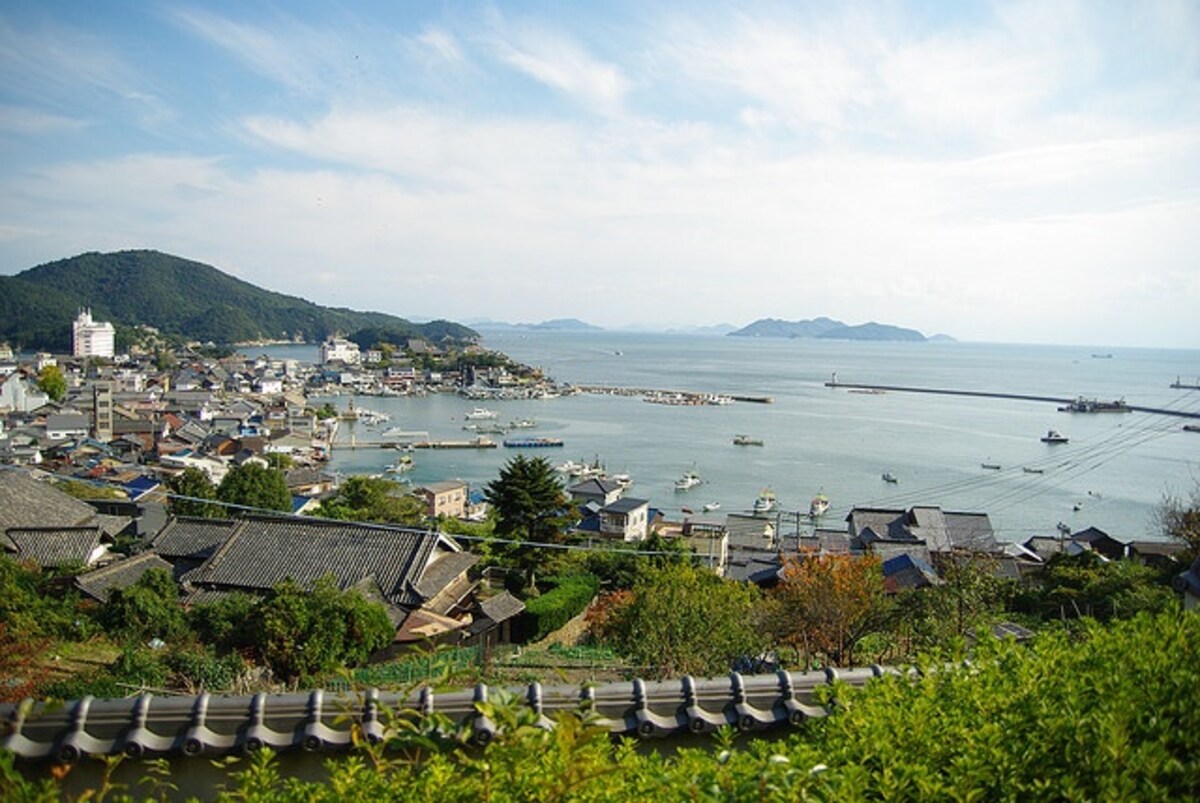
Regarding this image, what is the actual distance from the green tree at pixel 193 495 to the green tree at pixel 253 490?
27 cm

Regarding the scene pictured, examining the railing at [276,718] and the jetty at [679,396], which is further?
the jetty at [679,396]

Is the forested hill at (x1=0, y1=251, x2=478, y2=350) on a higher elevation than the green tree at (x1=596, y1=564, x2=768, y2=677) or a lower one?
higher

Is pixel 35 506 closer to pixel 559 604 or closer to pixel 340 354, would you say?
pixel 559 604

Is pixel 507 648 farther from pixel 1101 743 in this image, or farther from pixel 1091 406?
pixel 1091 406

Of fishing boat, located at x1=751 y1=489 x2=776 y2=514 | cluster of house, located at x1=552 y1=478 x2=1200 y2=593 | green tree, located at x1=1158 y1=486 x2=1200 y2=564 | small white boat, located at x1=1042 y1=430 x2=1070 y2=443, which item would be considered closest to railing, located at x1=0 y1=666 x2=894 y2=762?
green tree, located at x1=1158 y1=486 x2=1200 y2=564

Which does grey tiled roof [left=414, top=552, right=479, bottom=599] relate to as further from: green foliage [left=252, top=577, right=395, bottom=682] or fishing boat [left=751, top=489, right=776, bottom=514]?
fishing boat [left=751, top=489, right=776, bottom=514]

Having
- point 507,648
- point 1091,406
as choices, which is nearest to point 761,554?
point 507,648

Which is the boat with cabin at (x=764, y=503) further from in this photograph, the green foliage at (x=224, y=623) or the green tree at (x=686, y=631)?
the green foliage at (x=224, y=623)

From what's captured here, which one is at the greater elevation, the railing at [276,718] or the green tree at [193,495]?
the railing at [276,718]

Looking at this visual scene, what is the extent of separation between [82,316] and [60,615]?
58.6 meters

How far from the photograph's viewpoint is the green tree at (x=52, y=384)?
34.8m

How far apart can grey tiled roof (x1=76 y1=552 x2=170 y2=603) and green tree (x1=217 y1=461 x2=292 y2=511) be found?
19.7 feet

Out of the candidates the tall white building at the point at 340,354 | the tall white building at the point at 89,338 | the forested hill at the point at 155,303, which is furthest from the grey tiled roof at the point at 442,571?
the forested hill at the point at 155,303

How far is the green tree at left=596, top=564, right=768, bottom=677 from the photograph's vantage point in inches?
223
